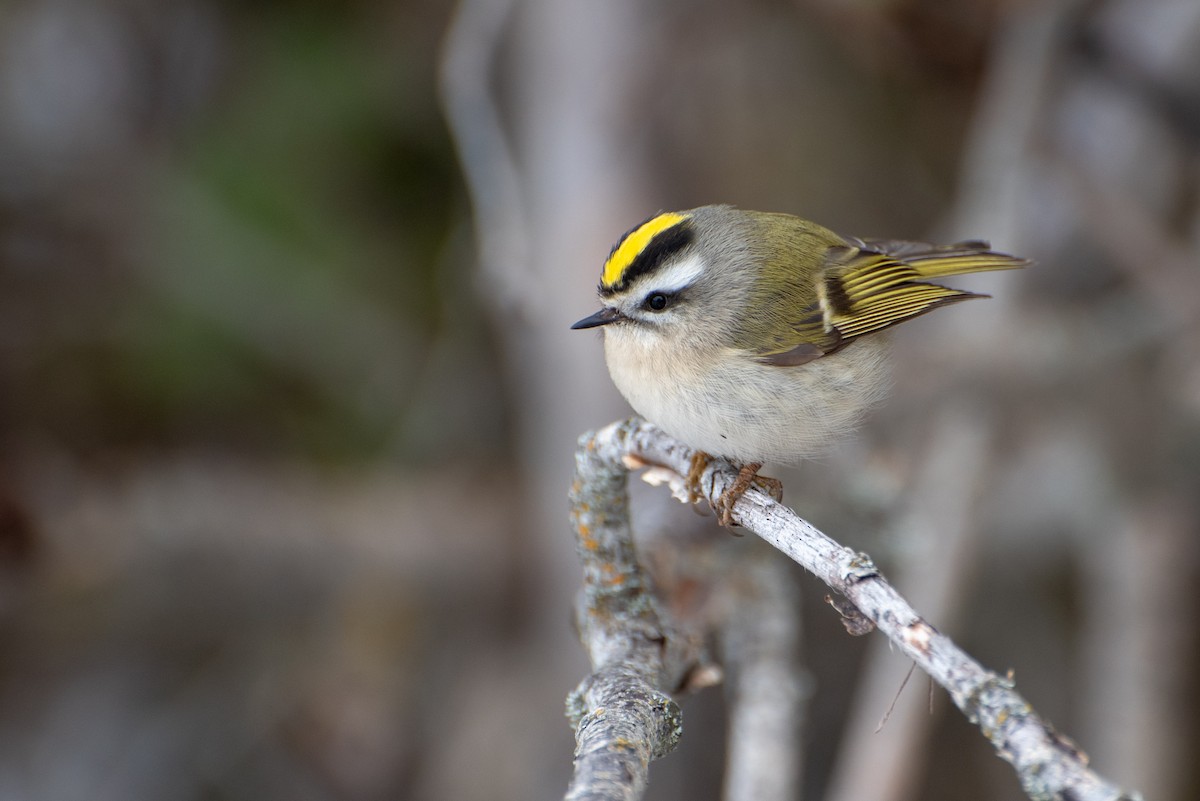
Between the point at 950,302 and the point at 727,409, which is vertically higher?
the point at 950,302

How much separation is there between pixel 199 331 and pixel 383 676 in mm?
1523

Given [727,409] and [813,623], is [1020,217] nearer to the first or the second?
[813,623]

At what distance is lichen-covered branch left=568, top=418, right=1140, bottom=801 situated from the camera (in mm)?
1049

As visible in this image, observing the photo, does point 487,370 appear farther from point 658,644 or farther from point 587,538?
point 658,644

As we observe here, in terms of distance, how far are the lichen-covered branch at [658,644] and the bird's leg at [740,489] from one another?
0.04m

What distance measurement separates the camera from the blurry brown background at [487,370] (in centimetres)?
348

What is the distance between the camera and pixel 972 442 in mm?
3391

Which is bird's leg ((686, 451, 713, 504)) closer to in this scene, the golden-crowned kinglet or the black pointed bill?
the golden-crowned kinglet

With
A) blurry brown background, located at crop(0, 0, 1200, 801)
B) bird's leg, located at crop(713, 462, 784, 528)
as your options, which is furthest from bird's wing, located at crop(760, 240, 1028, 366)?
blurry brown background, located at crop(0, 0, 1200, 801)

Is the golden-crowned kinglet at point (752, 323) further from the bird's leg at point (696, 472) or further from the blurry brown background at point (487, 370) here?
the blurry brown background at point (487, 370)

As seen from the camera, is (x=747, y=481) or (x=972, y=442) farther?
(x=972, y=442)

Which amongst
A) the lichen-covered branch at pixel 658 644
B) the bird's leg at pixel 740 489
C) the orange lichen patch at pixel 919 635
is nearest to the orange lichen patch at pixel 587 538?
the lichen-covered branch at pixel 658 644

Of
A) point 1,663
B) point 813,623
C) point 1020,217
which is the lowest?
point 1,663

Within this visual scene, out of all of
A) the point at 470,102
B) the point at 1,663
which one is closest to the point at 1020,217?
the point at 470,102
